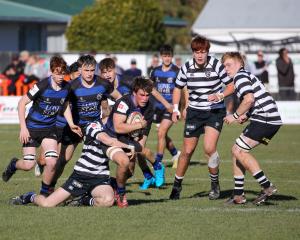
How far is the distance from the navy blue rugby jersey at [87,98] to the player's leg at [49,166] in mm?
629

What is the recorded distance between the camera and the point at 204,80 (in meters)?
11.7

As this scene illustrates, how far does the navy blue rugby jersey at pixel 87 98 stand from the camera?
463 inches

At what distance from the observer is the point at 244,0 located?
45219 millimetres

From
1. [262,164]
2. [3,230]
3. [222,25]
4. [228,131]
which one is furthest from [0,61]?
[3,230]

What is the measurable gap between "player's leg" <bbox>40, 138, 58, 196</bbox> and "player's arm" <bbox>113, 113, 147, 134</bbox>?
3.75 ft

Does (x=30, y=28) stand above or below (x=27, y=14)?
below

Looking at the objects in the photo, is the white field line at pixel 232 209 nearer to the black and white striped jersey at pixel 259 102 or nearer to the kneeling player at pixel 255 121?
the kneeling player at pixel 255 121

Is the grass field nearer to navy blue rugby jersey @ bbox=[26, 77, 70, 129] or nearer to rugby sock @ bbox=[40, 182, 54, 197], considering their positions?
rugby sock @ bbox=[40, 182, 54, 197]

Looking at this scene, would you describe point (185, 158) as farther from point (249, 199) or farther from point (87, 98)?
point (87, 98)

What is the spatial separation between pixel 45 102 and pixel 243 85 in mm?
2535

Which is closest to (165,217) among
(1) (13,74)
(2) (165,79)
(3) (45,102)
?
(3) (45,102)

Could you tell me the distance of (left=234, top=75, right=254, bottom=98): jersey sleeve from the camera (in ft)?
35.1

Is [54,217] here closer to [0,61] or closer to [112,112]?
[112,112]

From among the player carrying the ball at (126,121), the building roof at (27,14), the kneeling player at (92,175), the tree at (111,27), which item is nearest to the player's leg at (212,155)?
the player carrying the ball at (126,121)
